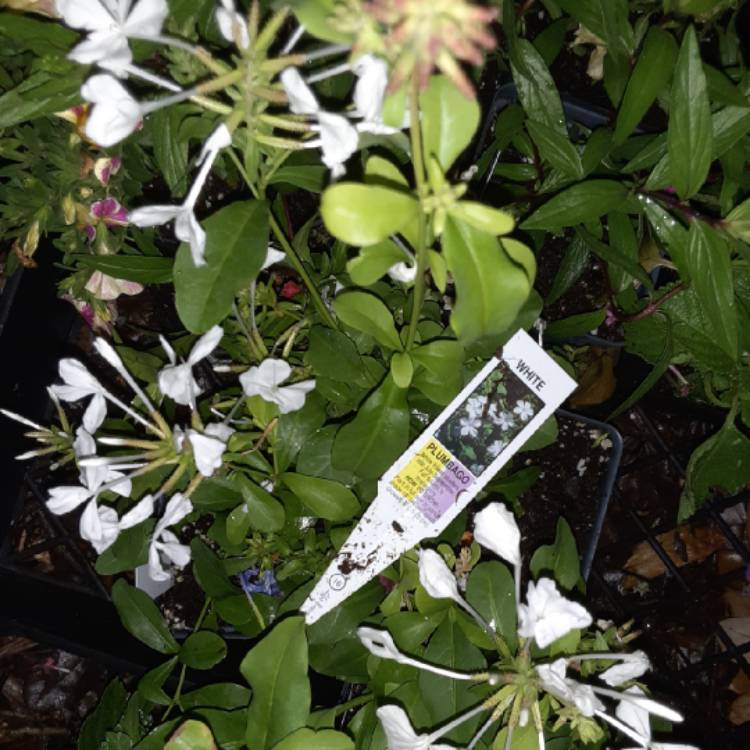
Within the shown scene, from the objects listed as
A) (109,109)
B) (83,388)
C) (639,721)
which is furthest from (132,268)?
(639,721)

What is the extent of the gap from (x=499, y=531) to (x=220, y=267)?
371mm

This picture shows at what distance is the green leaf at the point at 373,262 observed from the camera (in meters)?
0.72

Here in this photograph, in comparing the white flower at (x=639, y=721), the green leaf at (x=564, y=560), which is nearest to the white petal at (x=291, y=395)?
the green leaf at (x=564, y=560)

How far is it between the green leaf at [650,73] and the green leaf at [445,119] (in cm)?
40

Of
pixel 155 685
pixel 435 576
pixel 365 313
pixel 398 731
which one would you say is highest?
pixel 365 313

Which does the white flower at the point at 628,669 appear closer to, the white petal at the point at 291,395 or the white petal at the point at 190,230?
the white petal at the point at 291,395

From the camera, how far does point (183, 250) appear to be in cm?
72

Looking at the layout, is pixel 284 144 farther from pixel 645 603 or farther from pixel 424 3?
pixel 645 603

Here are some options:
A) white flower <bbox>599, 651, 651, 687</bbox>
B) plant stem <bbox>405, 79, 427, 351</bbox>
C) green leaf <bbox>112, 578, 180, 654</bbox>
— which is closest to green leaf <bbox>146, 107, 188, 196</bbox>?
plant stem <bbox>405, 79, 427, 351</bbox>

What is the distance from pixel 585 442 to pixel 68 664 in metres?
1.10

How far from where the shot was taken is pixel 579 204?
938 millimetres

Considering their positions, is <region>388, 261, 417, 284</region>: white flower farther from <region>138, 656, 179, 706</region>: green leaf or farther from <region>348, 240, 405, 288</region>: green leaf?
<region>138, 656, 179, 706</region>: green leaf

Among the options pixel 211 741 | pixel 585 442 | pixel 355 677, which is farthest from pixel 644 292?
pixel 211 741

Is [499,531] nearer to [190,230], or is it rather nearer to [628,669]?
[628,669]
